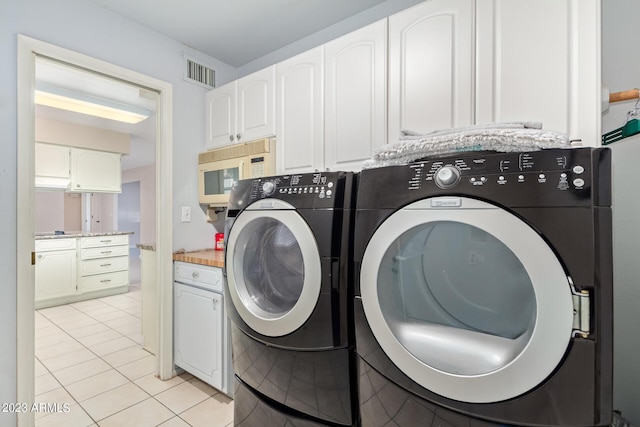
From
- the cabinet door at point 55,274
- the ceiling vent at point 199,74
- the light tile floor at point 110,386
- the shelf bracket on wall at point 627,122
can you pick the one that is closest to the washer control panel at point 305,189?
the shelf bracket on wall at point 627,122

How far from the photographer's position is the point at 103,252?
14.1ft

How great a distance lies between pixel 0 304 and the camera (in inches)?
59.0

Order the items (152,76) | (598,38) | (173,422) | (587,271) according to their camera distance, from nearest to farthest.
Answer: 1. (587,271)
2. (598,38)
3. (173,422)
4. (152,76)

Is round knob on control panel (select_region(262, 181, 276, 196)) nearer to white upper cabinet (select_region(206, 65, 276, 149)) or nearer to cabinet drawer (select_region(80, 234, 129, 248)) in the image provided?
white upper cabinet (select_region(206, 65, 276, 149))

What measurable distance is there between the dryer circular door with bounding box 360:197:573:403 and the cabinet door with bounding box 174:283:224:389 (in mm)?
1288

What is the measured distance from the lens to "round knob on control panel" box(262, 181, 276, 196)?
123cm

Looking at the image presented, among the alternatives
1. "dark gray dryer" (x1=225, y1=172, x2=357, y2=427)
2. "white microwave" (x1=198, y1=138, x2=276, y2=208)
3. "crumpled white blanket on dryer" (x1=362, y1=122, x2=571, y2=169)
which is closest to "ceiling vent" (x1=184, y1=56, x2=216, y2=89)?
"white microwave" (x1=198, y1=138, x2=276, y2=208)

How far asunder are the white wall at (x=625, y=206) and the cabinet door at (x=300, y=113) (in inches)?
52.6

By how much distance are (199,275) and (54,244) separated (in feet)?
10.8

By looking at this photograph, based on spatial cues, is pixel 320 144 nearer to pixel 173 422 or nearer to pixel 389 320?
pixel 389 320

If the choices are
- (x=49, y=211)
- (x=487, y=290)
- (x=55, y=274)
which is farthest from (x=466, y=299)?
(x=49, y=211)

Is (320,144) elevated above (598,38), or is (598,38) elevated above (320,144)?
(598,38)

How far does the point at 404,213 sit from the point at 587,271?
42cm

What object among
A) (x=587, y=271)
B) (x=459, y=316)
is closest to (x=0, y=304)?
(x=459, y=316)
